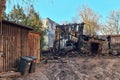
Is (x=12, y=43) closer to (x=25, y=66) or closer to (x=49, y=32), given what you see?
(x=25, y=66)

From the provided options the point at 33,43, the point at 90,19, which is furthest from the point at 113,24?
the point at 33,43

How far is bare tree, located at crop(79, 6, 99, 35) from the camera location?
4622cm

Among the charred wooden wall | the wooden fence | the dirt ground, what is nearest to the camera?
the dirt ground

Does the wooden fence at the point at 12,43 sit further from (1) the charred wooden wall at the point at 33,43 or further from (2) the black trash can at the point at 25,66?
(2) the black trash can at the point at 25,66

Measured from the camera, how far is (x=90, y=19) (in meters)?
47.8

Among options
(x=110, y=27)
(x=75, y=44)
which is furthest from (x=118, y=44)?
(x=110, y=27)

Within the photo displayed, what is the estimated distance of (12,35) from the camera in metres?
14.4

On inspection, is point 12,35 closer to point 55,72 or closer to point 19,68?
point 19,68

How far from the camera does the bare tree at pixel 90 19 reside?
46.2 metres

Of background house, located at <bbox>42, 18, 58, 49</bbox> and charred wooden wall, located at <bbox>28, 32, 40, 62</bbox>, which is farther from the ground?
background house, located at <bbox>42, 18, 58, 49</bbox>

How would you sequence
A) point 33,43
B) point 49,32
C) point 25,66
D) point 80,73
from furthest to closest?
point 49,32 → point 33,43 → point 80,73 → point 25,66

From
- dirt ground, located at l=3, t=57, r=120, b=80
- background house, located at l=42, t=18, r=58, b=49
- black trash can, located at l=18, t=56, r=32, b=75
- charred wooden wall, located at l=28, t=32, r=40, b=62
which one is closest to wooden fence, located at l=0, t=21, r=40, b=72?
charred wooden wall, located at l=28, t=32, r=40, b=62

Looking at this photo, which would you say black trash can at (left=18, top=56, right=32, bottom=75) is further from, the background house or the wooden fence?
the background house

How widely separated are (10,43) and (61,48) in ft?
47.1
